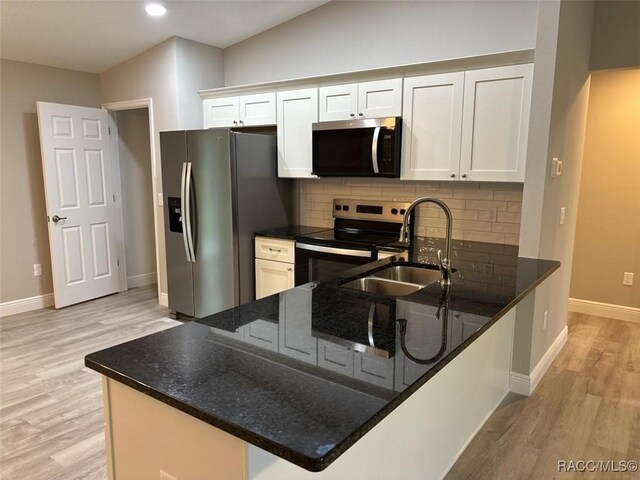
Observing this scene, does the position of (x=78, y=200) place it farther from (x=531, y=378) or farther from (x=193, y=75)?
(x=531, y=378)

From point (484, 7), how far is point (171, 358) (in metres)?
3.18

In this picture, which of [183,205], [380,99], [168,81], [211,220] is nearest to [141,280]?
[183,205]

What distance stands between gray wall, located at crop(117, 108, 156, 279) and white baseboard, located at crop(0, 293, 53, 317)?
93 centimetres

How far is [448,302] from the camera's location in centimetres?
176

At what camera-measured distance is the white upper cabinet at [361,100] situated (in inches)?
129

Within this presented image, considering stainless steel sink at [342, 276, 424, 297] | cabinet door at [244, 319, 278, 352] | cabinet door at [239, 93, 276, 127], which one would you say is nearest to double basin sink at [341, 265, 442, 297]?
stainless steel sink at [342, 276, 424, 297]

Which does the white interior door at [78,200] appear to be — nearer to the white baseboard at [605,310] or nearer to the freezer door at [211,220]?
the freezer door at [211,220]

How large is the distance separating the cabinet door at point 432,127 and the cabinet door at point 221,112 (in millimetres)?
1723

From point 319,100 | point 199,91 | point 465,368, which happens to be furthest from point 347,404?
point 199,91

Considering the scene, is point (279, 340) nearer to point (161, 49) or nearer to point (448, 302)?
point (448, 302)

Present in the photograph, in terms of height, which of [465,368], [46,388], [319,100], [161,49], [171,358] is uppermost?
[161,49]

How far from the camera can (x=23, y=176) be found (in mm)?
4430

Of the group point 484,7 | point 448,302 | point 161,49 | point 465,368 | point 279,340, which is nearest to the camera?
point 279,340

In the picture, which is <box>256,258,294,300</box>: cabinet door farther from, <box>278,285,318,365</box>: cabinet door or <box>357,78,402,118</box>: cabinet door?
<box>278,285,318,365</box>: cabinet door
